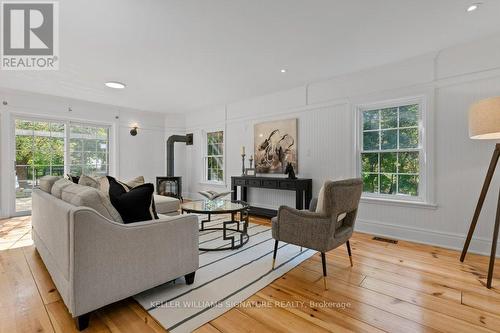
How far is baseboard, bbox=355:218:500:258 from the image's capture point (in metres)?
2.84

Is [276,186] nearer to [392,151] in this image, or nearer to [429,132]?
[392,151]

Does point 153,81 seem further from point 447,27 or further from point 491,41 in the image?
point 491,41

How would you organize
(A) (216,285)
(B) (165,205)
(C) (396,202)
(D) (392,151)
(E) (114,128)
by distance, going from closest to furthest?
(A) (216,285) < (C) (396,202) < (D) (392,151) < (B) (165,205) < (E) (114,128)

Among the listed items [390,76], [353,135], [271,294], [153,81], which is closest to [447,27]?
[390,76]

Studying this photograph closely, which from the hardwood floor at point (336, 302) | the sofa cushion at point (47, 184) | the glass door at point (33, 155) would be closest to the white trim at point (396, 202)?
the hardwood floor at point (336, 302)

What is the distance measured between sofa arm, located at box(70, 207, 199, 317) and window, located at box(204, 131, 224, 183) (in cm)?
397

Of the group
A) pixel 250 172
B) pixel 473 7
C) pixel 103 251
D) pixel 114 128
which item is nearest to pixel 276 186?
pixel 250 172

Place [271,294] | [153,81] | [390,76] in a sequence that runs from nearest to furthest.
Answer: [271,294] → [390,76] → [153,81]

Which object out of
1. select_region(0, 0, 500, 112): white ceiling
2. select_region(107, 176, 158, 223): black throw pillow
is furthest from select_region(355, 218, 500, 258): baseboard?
select_region(107, 176, 158, 223): black throw pillow

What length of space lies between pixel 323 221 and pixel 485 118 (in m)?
1.80

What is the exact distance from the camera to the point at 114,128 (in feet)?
19.2

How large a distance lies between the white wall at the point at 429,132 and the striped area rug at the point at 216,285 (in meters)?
1.61

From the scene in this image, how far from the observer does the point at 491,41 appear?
2.74 metres

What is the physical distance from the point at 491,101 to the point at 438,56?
→ 4.04ft
